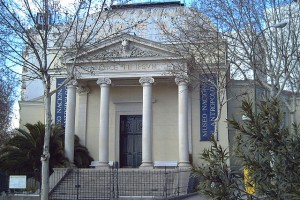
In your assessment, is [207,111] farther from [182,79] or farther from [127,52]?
[127,52]

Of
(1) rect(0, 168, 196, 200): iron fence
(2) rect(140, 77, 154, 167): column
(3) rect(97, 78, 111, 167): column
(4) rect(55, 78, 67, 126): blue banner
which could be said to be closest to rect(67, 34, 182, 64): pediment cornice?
(3) rect(97, 78, 111, 167): column

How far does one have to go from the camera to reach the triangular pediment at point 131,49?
2519cm

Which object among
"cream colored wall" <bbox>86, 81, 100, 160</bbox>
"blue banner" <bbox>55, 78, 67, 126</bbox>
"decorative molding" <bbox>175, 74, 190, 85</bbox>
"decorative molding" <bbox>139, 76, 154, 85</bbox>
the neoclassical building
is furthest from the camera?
"cream colored wall" <bbox>86, 81, 100, 160</bbox>

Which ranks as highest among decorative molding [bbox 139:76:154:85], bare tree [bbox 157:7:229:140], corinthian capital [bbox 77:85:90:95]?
bare tree [bbox 157:7:229:140]

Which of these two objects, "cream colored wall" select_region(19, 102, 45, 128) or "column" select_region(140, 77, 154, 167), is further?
"cream colored wall" select_region(19, 102, 45, 128)

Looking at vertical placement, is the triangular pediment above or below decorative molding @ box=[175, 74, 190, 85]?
above

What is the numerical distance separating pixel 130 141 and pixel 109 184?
9.40m

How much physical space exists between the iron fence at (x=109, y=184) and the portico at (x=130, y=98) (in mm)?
3015

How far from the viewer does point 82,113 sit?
96.9ft

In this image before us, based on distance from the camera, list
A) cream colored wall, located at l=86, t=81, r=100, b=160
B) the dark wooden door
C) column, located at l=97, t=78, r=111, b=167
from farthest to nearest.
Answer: the dark wooden door → cream colored wall, located at l=86, t=81, r=100, b=160 → column, located at l=97, t=78, r=111, b=167

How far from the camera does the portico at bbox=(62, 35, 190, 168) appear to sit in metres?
25.1

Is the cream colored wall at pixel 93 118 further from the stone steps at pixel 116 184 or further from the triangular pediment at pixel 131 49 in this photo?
the stone steps at pixel 116 184

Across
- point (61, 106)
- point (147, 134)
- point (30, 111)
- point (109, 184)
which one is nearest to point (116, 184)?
point (109, 184)

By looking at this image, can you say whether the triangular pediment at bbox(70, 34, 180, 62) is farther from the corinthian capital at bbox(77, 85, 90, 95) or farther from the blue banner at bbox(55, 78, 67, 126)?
the blue banner at bbox(55, 78, 67, 126)
